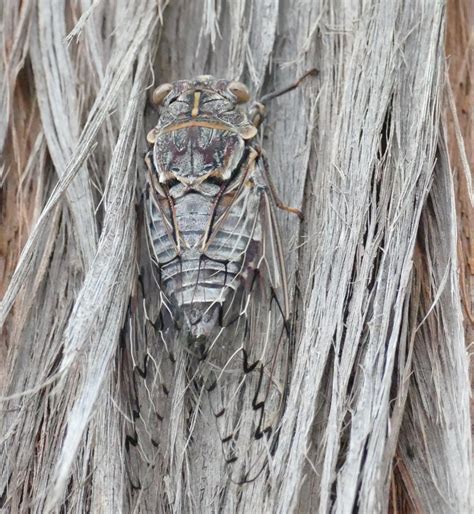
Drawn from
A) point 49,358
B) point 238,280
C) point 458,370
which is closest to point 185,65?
point 238,280

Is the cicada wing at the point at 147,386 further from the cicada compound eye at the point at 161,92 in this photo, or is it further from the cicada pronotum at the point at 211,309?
the cicada compound eye at the point at 161,92

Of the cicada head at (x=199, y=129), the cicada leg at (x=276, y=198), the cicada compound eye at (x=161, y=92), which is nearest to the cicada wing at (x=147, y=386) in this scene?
the cicada head at (x=199, y=129)

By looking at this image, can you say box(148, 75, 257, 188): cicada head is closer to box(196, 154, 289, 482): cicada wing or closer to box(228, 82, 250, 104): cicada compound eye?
box(228, 82, 250, 104): cicada compound eye

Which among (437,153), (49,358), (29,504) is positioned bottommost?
(29,504)

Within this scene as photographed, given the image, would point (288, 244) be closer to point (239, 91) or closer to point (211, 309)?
point (211, 309)

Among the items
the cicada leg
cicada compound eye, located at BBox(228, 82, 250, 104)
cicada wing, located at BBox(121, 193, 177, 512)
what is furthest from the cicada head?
cicada wing, located at BBox(121, 193, 177, 512)

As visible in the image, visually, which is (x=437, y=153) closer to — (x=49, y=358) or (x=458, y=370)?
(x=458, y=370)
